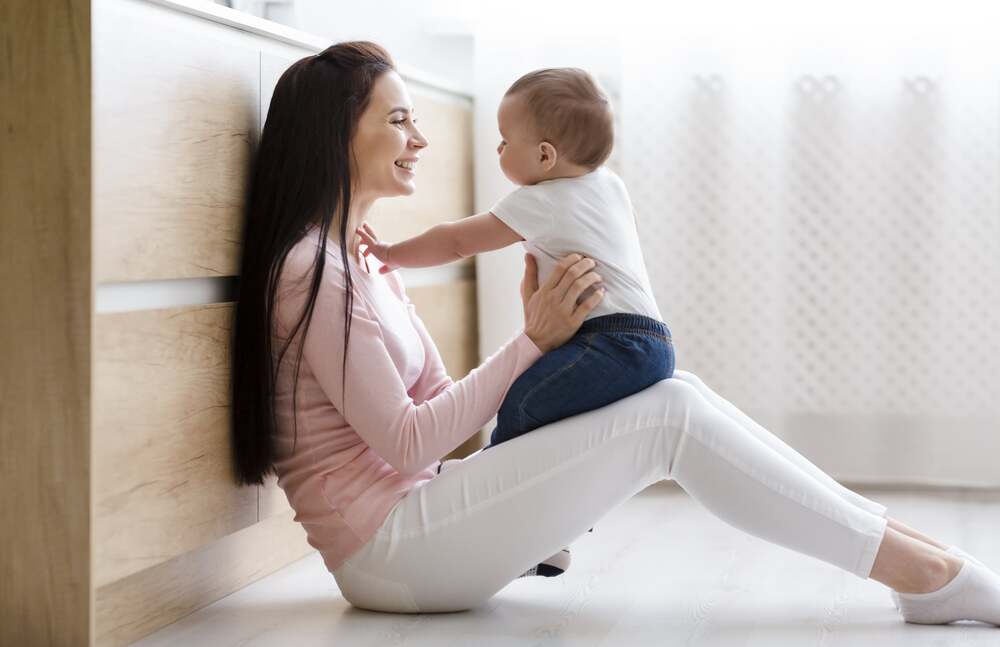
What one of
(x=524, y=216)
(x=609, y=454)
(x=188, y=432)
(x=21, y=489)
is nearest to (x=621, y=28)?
(x=524, y=216)

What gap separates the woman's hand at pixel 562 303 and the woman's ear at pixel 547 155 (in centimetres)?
14

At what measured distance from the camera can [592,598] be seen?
1813 mm

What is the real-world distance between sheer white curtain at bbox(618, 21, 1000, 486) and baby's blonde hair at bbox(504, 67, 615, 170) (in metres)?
1.06

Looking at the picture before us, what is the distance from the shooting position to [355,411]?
1608 mm

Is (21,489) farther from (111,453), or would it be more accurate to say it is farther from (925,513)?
(925,513)

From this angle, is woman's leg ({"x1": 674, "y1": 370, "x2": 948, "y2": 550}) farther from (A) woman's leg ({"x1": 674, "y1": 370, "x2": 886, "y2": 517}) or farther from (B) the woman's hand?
(B) the woman's hand

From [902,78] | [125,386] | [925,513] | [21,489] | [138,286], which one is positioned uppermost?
[902,78]

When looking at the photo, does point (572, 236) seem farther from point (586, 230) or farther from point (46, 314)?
point (46, 314)

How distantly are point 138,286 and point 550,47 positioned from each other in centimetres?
155

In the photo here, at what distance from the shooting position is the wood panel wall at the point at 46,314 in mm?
1367

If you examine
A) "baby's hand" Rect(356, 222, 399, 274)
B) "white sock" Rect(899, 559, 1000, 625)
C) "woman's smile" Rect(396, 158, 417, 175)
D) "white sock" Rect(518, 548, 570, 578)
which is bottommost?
"white sock" Rect(518, 548, 570, 578)

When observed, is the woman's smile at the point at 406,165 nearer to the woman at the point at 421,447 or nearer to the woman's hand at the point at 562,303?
the woman at the point at 421,447

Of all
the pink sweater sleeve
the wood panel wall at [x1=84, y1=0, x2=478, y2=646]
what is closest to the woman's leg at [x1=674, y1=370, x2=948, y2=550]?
the pink sweater sleeve

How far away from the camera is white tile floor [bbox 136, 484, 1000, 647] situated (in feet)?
5.24
